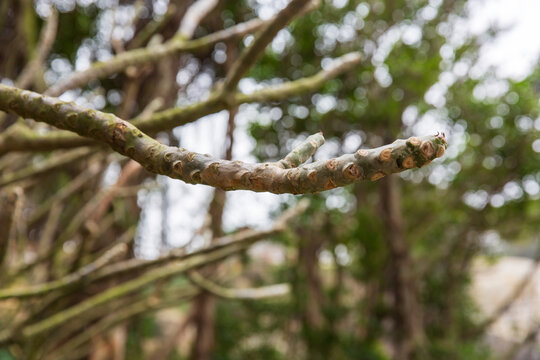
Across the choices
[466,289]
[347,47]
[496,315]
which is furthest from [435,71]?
[466,289]

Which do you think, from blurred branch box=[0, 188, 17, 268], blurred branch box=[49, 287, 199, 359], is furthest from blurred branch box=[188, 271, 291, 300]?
blurred branch box=[0, 188, 17, 268]

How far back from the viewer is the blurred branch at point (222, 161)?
309 millimetres

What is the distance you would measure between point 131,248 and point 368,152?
2.94 metres

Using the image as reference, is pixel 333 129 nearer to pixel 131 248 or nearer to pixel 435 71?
pixel 435 71

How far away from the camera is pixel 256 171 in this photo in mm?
362

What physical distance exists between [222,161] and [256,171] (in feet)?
0.10

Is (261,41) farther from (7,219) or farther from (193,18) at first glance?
(193,18)

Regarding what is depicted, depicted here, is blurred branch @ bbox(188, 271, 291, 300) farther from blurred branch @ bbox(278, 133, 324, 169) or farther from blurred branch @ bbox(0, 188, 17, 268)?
blurred branch @ bbox(278, 133, 324, 169)

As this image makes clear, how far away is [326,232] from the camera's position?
3.90 meters

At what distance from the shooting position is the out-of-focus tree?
726 millimetres

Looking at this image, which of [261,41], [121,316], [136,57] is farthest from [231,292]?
[261,41]

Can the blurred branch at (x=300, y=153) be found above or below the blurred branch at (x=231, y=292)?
below

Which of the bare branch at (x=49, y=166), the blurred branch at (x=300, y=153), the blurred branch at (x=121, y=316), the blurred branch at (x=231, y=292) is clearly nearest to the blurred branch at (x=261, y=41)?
the blurred branch at (x=300, y=153)

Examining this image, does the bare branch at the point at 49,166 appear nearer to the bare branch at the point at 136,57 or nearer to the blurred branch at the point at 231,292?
the bare branch at the point at 136,57
